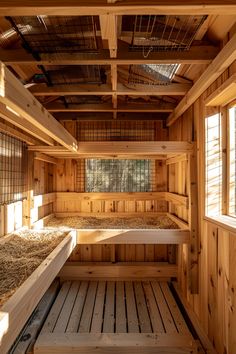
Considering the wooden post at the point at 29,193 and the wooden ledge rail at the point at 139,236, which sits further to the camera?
the wooden post at the point at 29,193

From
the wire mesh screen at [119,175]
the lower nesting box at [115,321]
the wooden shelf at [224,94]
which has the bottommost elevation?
the lower nesting box at [115,321]

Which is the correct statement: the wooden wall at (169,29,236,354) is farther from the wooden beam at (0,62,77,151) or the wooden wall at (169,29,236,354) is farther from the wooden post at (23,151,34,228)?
the wooden post at (23,151,34,228)

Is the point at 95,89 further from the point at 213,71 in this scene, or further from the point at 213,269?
the point at 213,269

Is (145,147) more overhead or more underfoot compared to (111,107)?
more underfoot

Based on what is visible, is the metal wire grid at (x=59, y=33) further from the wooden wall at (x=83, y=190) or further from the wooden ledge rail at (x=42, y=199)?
the wooden wall at (x=83, y=190)

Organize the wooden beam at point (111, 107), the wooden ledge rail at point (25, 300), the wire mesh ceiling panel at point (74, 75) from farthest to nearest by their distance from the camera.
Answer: the wooden beam at point (111, 107), the wire mesh ceiling panel at point (74, 75), the wooden ledge rail at point (25, 300)

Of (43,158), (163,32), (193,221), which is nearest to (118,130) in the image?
(43,158)

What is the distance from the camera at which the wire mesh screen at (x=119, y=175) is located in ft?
11.3

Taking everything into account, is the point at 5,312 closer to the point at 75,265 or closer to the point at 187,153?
the point at 187,153

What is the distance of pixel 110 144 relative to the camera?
2305 millimetres

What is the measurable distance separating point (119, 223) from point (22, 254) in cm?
137

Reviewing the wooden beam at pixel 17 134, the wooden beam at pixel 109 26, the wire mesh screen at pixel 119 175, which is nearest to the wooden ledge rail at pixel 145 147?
the wooden beam at pixel 17 134

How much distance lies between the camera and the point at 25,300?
41.2 inches

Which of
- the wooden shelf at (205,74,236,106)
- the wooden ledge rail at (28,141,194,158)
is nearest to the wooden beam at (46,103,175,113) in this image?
the wooden ledge rail at (28,141,194,158)
